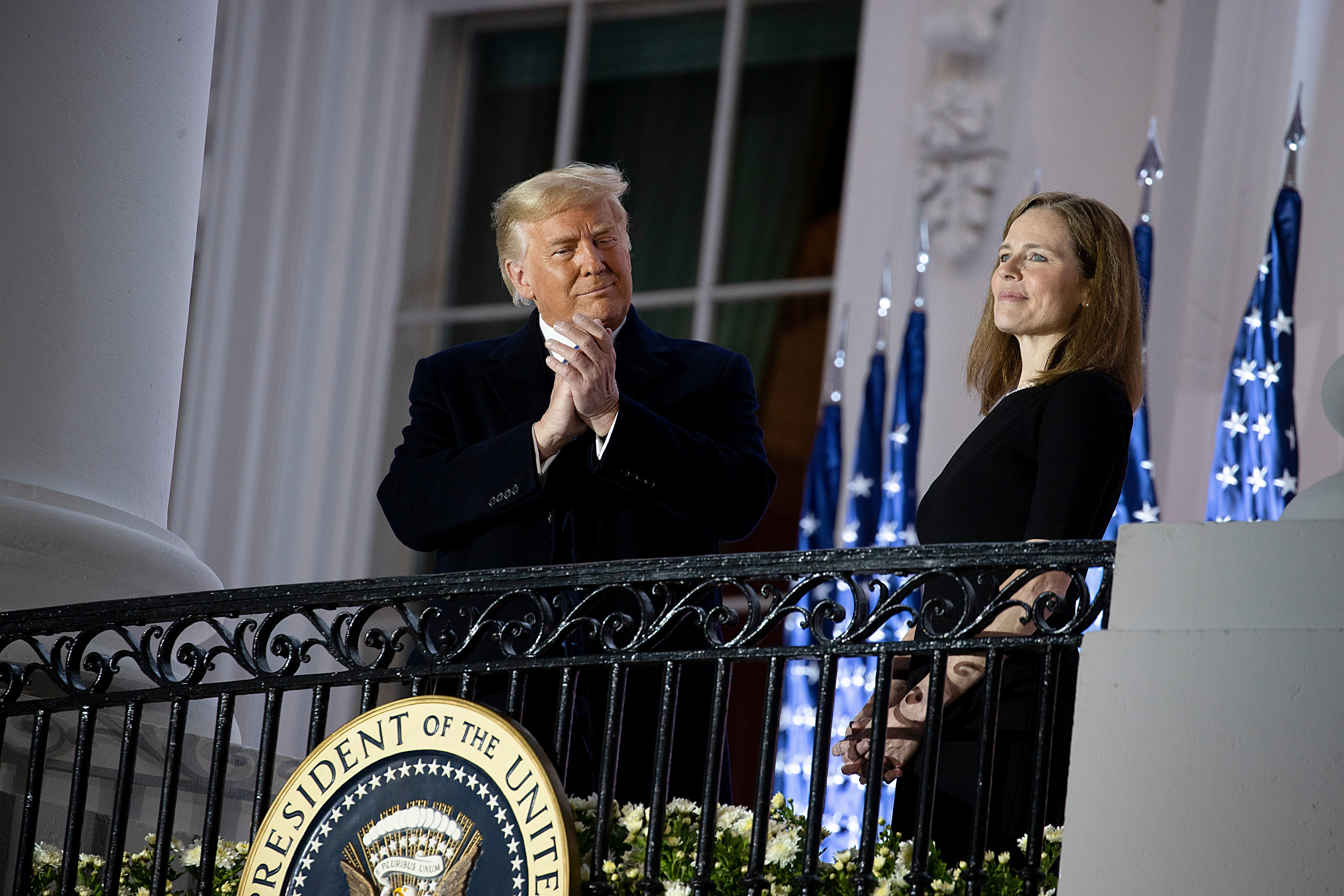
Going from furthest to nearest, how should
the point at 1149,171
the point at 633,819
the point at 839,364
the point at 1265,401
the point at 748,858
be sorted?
the point at 839,364, the point at 1149,171, the point at 1265,401, the point at 633,819, the point at 748,858

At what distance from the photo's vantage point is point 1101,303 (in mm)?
3186

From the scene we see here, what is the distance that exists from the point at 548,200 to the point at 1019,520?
3.64 feet

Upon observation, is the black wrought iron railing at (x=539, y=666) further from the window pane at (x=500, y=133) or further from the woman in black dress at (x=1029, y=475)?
the window pane at (x=500, y=133)

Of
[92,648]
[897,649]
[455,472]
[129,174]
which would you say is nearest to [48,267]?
[129,174]

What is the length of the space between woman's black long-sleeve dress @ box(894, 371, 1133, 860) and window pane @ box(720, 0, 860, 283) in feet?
18.9

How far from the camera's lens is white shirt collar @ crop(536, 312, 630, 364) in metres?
3.37

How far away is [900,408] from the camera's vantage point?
24.9ft

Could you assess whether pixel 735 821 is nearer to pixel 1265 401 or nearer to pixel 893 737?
pixel 893 737

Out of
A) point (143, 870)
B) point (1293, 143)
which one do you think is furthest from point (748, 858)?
point (1293, 143)

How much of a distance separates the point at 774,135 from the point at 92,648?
18.4ft

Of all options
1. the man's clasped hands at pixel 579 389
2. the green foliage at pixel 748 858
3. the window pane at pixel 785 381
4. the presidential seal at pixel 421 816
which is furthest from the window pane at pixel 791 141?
the presidential seal at pixel 421 816

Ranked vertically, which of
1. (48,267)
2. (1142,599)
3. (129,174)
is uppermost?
(129,174)

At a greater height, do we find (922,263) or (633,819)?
(922,263)

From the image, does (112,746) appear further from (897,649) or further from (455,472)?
(897,649)
